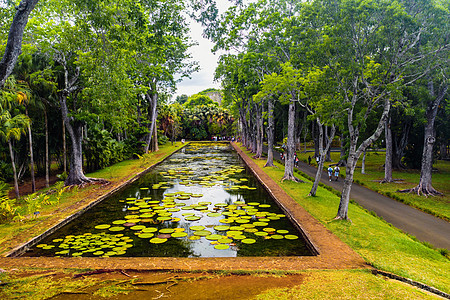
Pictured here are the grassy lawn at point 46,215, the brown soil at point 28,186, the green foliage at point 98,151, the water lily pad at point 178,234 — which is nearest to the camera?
the grassy lawn at point 46,215

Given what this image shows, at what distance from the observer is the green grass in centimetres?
675

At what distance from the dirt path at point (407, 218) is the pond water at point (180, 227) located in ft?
14.4

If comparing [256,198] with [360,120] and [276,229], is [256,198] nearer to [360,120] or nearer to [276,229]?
[276,229]

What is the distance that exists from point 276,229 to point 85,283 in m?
6.38

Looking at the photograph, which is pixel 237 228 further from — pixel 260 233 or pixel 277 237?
pixel 277 237

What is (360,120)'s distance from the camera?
966cm

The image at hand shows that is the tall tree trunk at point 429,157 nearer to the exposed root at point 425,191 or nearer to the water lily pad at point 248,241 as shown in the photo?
the exposed root at point 425,191

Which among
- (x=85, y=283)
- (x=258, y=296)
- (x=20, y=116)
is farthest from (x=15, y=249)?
(x=20, y=116)

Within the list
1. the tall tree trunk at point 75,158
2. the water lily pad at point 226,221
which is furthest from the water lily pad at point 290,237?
the tall tree trunk at point 75,158

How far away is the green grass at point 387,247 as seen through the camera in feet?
22.2

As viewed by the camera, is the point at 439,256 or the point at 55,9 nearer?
the point at 439,256

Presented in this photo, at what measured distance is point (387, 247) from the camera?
8.13 m

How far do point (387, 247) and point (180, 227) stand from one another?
22.0 feet

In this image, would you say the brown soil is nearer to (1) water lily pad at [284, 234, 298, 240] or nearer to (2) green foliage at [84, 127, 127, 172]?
(2) green foliage at [84, 127, 127, 172]
